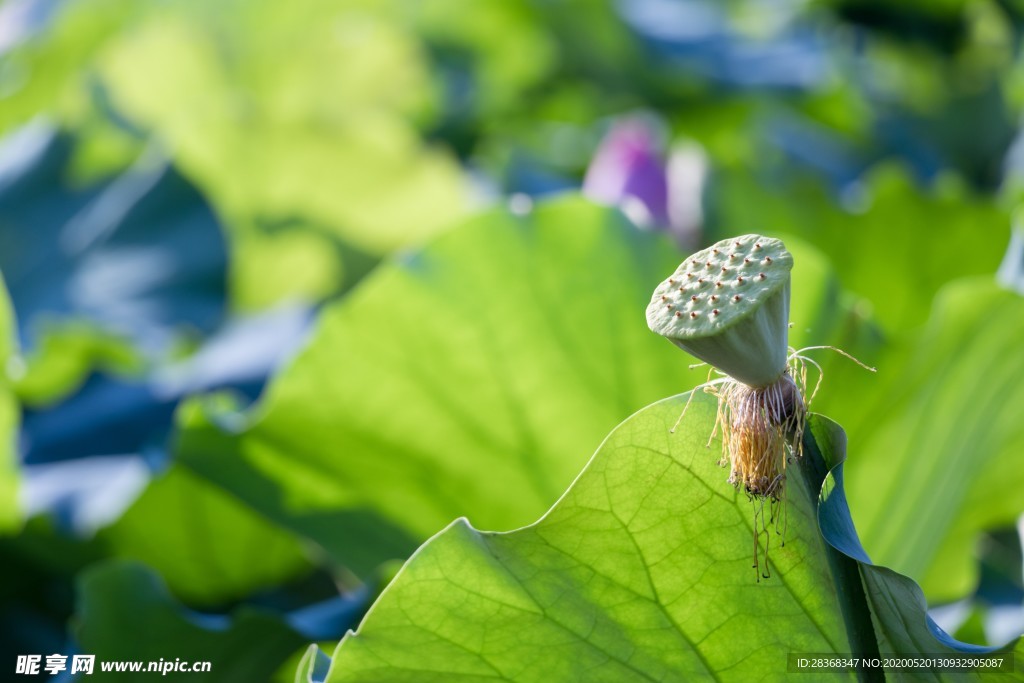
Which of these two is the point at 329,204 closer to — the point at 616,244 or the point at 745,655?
the point at 616,244

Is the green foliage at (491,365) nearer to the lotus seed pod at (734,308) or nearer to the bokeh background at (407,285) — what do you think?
the bokeh background at (407,285)

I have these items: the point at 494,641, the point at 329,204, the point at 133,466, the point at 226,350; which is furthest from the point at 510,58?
the point at 494,641

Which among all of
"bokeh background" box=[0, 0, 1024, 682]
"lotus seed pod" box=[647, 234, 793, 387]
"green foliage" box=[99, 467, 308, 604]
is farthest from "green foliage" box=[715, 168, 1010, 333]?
"lotus seed pod" box=[647, 234, 793, 387]

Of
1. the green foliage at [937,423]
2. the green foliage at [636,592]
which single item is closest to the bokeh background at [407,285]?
the green foliage at [937,423]

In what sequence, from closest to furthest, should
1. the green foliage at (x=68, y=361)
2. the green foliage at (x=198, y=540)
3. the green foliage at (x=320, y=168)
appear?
the green foliage at (x=198, y=540), the green foliage at (x=68, y=361), the green foliage at (x=320, y=168)

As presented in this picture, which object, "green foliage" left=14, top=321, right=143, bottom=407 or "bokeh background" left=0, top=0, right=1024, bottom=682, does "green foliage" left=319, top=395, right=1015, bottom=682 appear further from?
"green foliage" left=14, top=321, right=143, bottom=407

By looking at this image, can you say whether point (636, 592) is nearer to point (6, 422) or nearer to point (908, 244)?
point (6, 422)
